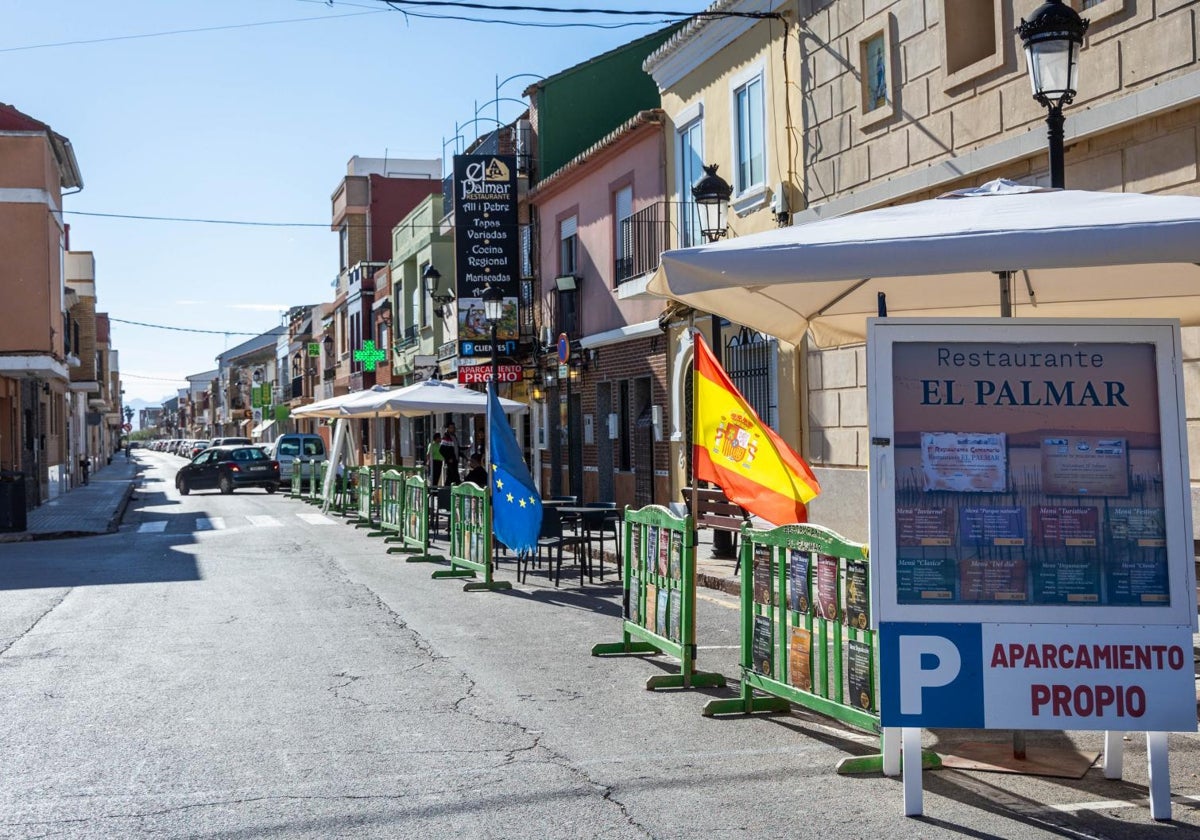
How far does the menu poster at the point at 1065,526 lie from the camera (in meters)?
5.41

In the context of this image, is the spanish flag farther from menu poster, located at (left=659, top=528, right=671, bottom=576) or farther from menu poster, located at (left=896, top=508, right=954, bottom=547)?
menu poster, located at (left=896, top=508, right=954, bottom=547)

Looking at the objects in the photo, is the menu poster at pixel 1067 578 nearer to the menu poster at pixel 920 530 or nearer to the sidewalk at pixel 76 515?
the menu poster at pixel 920 530

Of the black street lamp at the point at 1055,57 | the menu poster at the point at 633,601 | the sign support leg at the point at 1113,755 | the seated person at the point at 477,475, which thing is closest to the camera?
the sign support leg at the point at 1113,755

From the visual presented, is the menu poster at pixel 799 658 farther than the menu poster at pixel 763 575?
No

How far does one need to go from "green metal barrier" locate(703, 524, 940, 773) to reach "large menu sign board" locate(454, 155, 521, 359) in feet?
65.5

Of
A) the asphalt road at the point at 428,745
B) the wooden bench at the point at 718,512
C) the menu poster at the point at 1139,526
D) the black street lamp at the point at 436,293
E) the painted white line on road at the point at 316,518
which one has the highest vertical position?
the black street lamp at the point at 436,293

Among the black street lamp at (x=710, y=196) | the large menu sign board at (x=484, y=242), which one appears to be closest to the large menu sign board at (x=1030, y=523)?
the black street lamp at (x=710, y=196)

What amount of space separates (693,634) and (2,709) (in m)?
4.18

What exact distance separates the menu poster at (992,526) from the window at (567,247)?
20017mm

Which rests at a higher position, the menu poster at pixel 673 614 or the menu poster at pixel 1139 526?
the menu poster at pixel 1139 526

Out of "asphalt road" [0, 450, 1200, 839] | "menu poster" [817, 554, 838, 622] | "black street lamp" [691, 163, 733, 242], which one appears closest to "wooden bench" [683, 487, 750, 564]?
"asphalt road" [0, 450, 1200, 839]

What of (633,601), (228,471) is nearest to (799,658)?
(633,601)

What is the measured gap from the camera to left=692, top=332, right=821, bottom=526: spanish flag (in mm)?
6973

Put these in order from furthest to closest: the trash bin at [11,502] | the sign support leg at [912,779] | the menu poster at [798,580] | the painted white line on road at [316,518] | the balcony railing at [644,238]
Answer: the painted white line on road at [316,518]
the trash bin at [11,502]
the balcony railing at [644,238]
the menu poster at [798,580]
the sign support leg at [912,779]
